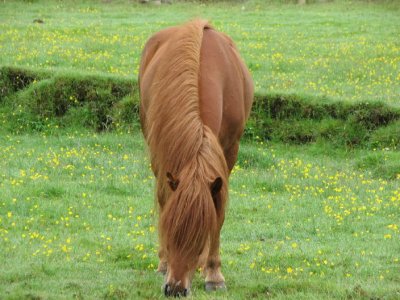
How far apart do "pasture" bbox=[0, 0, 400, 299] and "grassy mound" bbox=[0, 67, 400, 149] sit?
0.10 ft

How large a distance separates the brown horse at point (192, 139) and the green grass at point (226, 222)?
36.5 inches

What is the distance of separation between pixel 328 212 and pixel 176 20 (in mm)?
16415

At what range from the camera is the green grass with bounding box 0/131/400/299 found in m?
8.57

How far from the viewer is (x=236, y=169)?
1485 centimetres

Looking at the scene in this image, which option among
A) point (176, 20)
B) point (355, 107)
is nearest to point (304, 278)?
point (355, 107)

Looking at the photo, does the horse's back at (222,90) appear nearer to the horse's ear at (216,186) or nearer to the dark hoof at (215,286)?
the horse's ear at (216,186)

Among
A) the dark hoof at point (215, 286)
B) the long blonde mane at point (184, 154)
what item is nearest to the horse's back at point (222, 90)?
the long blonde mane at point (184, 154)

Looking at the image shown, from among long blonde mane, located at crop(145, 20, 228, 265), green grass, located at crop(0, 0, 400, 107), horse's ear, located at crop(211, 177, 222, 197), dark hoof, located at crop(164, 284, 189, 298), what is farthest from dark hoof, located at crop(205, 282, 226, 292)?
green grass, located at crop(0, 0, 400, 107)

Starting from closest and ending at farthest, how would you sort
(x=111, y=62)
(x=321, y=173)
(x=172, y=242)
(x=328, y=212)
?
(x=172, y=242) < (x=328, y=212) < (x=321, y=173) < (x=111, y=62)

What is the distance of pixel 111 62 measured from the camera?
830 inches

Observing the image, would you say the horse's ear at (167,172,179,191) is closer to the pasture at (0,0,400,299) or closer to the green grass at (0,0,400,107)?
the pasture at (0,0,400,299)

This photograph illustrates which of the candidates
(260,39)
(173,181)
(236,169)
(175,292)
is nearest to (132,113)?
(236,169)

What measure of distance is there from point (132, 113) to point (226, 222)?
622cm

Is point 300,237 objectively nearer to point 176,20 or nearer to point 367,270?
point 367,270
